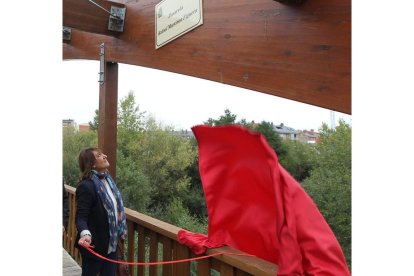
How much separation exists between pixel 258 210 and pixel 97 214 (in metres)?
1.03

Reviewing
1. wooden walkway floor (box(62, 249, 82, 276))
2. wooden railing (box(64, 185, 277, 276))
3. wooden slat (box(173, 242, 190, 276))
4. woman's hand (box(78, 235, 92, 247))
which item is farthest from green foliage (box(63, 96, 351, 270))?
wooden slat (box(173, 242, 190, 276))

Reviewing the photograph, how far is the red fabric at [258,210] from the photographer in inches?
40.1

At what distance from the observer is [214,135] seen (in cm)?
128

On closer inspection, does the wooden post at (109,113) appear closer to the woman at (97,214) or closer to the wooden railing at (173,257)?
the wooden railing at (173,257)

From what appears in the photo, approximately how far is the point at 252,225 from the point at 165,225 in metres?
0.70

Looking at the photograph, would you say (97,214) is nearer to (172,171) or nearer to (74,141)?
(74,141)

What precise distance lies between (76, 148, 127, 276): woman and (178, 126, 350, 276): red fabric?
1.85 ft

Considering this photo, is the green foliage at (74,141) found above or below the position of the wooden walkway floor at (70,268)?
above

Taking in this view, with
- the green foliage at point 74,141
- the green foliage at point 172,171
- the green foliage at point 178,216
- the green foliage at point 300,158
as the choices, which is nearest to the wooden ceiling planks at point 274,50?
the green foliage at point 178,216

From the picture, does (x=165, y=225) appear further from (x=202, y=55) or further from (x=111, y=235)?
(x=202, y=55)

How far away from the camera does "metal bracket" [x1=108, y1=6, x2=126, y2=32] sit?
8.52 feet

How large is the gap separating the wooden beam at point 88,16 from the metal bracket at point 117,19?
0.02m

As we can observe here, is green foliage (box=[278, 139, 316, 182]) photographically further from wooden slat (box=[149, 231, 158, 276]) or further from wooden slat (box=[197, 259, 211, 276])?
wooden slat (box=[197, 259, 211, 276])
